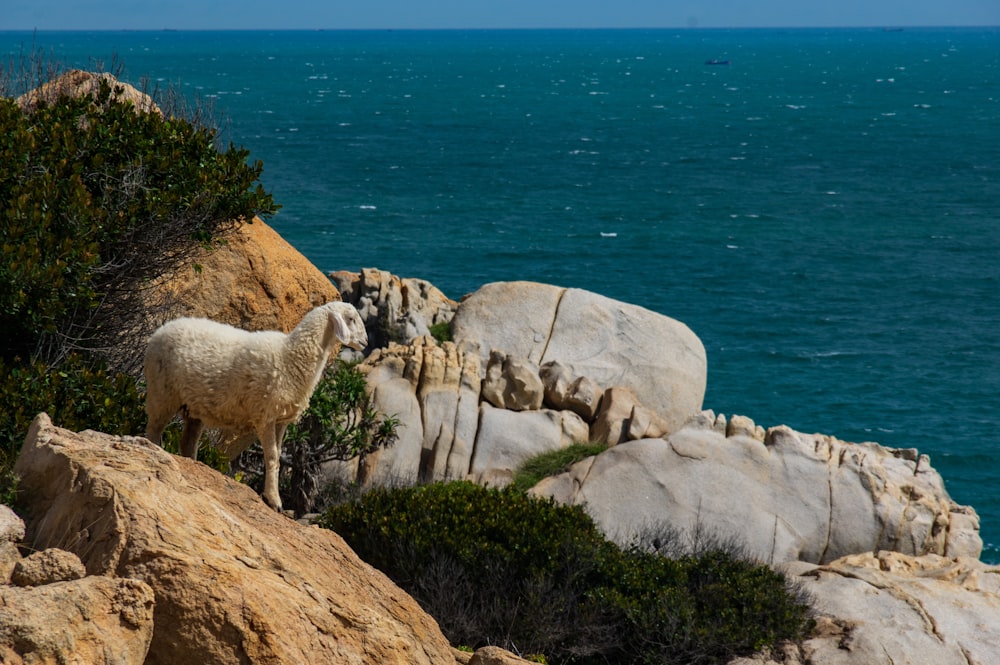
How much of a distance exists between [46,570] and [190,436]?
4877 mm

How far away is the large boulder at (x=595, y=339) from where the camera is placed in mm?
25312

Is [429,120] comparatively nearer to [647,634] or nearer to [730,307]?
[730,307]

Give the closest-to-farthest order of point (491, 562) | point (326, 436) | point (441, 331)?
point (491, 562)
point (326, 436)
point (441, 331)

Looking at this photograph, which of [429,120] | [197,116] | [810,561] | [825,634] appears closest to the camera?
[825,634]

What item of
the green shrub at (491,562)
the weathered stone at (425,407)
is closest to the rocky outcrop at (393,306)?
the weathered stone at (425,407)

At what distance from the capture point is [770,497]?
67.9ft

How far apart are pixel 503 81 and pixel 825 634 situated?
186522mm

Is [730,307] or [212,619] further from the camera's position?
[730,307]

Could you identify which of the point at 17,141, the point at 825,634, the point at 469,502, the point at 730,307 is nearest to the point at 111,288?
the point at 17,141

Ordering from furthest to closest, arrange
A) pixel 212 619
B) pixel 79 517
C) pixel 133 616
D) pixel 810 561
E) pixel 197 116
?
pixel 810 561, pixel 197 116, pixel 79 517, pixel 212 619, pixel 133 616

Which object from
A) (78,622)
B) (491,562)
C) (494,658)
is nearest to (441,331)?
(491,562)

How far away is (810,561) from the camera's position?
66.2ft

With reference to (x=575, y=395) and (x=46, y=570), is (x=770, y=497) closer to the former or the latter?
(x=575, y=395)

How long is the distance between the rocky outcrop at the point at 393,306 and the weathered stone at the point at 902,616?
12.0 metres
